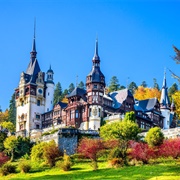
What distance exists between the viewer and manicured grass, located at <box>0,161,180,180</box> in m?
48.6

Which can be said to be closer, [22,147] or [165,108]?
[22,147]

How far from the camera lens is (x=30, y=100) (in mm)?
93938

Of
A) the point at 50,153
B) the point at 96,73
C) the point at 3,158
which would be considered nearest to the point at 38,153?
the point at 50,153

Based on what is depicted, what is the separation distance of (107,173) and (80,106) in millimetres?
33397

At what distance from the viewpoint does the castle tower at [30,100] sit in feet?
307

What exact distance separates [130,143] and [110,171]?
906 cm

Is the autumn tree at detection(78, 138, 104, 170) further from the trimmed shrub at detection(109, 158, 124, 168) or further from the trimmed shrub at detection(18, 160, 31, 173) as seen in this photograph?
the trimmed shrub at detection(18, 160, 31, 173)

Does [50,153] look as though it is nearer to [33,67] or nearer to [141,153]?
[141,153]

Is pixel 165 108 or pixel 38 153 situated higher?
pixel 165 108

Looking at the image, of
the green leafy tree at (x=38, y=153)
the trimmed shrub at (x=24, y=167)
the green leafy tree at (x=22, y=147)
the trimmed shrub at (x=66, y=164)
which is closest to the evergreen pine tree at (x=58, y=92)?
the green leafy tree at (x=22, y=147)

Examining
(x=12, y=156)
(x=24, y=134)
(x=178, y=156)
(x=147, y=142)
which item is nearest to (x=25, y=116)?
(x=24, y=134)

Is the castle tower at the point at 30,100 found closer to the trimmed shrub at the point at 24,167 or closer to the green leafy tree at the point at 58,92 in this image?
the green leafy tree at the point at 58,92

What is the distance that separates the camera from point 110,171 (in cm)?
5331

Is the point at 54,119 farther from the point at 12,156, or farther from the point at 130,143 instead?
the point at 130,143
